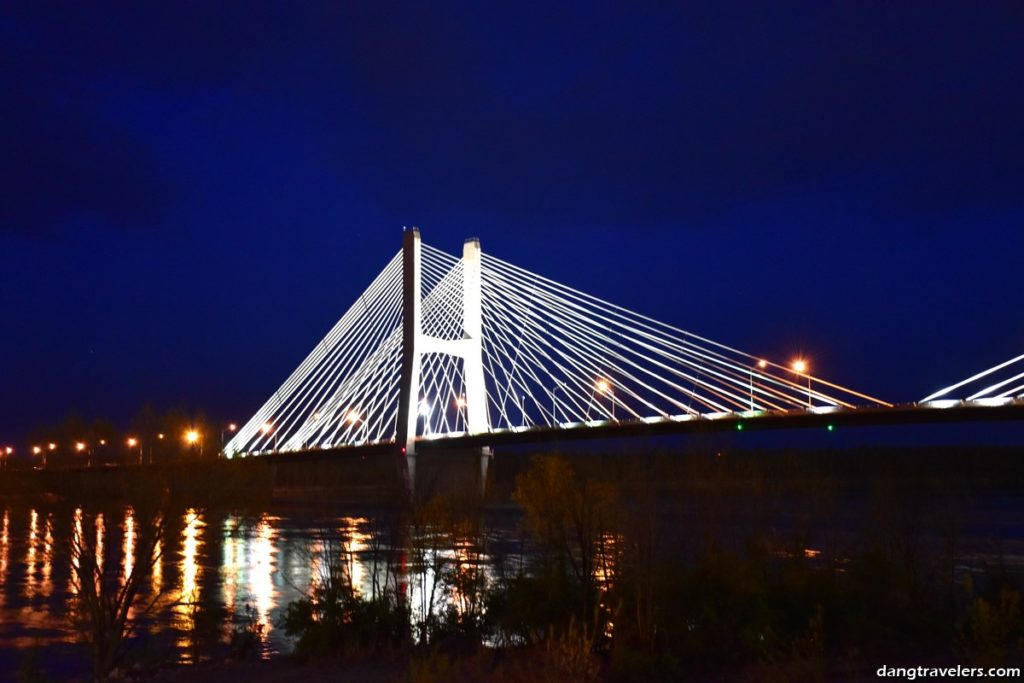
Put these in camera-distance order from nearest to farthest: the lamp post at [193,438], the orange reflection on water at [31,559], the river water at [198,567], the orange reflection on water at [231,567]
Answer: the river water at [198,567] → the lamp post at [193,438] → the orange reflection on water at [31,559] → the orange reflection on water at [231,567]

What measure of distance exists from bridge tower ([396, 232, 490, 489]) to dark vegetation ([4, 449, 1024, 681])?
2316 cm

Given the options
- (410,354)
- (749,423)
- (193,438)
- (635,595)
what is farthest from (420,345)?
(635,595)

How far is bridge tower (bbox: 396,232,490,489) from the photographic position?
133ft

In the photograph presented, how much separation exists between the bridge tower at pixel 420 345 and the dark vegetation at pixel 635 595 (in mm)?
23157

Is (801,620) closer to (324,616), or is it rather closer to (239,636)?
(324,616)

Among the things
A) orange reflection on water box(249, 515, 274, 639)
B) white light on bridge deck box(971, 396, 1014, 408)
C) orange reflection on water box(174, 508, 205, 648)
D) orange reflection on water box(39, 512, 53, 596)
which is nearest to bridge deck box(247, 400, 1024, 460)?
white light on bridge deck box(971, 396, 1014, 408)

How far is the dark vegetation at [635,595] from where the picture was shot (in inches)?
437

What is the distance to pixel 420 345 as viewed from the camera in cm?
4147

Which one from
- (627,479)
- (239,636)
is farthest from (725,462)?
(239,636)

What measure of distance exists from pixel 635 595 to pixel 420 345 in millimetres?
29600

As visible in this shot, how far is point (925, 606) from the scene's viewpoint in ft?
43.3

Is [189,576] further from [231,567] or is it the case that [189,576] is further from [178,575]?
[231,567]

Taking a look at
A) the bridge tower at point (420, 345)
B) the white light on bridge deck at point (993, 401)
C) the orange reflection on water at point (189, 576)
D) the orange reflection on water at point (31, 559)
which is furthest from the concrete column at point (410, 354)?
the white light on bridge deck at point (993, 401)

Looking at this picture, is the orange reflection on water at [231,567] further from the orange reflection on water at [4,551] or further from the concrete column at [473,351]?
the concrete column at [473,351]
